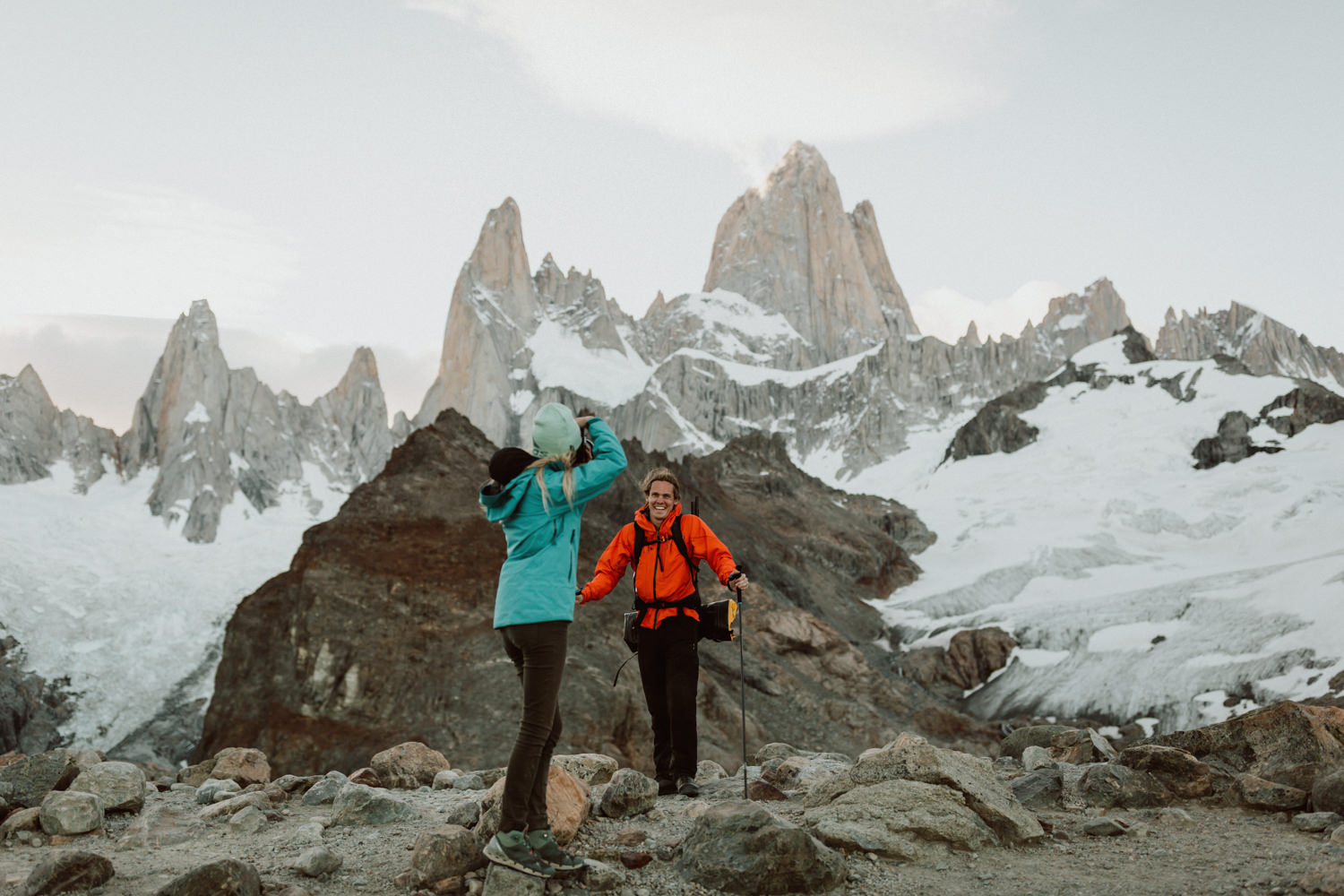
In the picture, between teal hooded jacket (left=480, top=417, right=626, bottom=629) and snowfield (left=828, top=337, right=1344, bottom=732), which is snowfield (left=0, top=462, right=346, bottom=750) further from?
teal hooded jacket (left=480, top=417, right=626, bottom=629)

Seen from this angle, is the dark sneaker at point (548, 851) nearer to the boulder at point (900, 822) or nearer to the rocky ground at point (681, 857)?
the rocky ground at point (681, 857)

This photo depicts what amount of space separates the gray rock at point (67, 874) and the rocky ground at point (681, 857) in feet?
0.23

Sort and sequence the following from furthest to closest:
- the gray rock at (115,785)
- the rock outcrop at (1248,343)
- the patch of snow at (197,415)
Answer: the rock outcrop at (1248,343) → the patch of snow at (197,415) → the gray rock at (115,785)

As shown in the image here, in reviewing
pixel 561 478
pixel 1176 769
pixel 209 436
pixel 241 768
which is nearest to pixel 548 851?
pixel 561 478

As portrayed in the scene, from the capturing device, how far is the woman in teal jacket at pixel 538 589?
4.44 meters

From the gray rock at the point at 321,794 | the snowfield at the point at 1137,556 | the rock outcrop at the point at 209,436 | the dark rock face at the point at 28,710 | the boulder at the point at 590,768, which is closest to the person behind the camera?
the boulder at the point at 590,768

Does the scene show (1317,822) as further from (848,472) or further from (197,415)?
(848,472)

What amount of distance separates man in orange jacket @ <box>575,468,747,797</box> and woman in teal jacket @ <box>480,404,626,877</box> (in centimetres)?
148

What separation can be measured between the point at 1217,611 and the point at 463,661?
146 ft

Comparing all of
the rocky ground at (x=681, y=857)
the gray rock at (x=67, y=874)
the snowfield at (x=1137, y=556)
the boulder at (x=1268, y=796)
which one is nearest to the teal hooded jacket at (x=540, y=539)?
the rocky ground at (x=681, y=857)

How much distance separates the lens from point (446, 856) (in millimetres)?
4641

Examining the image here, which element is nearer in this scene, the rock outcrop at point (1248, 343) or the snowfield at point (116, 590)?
the snowfield at point (116, 590)

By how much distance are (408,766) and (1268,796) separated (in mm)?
7247

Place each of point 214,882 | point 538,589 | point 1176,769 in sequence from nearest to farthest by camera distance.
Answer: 1. point 214,882
2. point 538,589
3. point 1176,769
